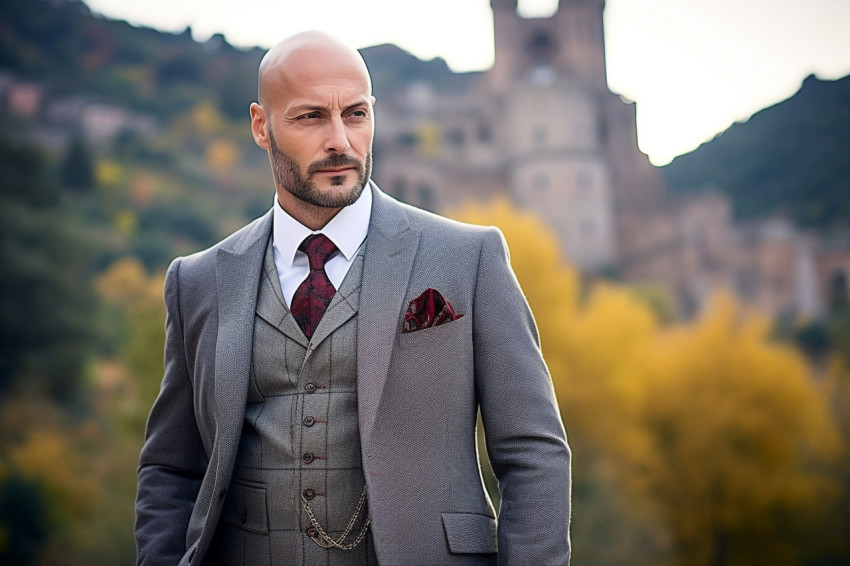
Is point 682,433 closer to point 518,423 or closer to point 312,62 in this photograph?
point 518,423

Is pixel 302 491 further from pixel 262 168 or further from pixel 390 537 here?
pixel 262 168

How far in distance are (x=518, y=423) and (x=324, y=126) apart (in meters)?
0.72

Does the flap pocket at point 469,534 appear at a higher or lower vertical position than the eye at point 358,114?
lower

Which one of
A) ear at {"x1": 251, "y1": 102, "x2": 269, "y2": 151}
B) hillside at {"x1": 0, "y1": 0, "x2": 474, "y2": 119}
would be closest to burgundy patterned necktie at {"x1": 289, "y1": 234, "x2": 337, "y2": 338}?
ear at {"x1": 251, "y1": 102, "x2": 269, "y2": 151}

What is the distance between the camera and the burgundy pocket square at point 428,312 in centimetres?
193

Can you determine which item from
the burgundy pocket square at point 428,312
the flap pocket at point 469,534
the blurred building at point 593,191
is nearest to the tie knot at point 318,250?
the burgundy pocket square at point 428,312

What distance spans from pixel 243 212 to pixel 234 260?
135ft

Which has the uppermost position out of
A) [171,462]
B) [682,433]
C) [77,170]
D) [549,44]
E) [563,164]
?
[549,44]

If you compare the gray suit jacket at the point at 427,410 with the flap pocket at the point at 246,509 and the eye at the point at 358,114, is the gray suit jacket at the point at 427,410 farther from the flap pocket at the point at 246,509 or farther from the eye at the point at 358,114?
the eye at the point at 358,114

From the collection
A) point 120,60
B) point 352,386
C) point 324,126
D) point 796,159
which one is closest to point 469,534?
point 352,386

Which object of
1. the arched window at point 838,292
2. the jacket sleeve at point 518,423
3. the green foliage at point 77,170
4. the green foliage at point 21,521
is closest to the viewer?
the jacket sleeve at point 518,423

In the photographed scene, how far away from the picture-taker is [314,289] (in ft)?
6.67

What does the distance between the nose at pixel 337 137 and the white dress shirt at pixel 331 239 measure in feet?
0.47

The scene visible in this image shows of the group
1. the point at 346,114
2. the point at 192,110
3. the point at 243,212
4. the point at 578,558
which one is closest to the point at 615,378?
the point at 578,558
